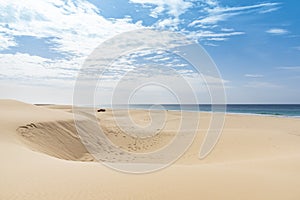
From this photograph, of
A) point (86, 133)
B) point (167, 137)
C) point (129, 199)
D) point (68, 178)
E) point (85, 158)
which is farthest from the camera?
point (167, 137)

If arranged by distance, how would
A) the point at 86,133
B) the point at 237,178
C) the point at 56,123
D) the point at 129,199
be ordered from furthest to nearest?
the point at 86,133
the point at 56,123
the point at 237,178
the point at 129,199

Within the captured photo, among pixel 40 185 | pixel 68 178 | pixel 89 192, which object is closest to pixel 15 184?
pixel 40 185

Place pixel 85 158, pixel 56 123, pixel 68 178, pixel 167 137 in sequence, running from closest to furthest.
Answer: pixel 68 178
pixel 85 158
pixel 56 123
pixel 167 137

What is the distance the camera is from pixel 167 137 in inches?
708

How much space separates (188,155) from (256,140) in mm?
4462

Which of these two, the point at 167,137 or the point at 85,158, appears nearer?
the point at 85,158

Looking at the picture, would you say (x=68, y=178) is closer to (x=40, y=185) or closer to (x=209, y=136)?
(x=40, y=185)

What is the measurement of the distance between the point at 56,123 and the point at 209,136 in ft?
31.3

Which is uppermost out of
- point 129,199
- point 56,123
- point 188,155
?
point 56,123

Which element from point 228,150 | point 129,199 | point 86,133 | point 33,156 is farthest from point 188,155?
point 129,199

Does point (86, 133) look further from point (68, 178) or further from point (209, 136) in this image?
point (68, 178)

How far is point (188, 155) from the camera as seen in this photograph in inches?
510

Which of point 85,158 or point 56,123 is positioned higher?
point 56,123

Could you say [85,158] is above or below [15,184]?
below
